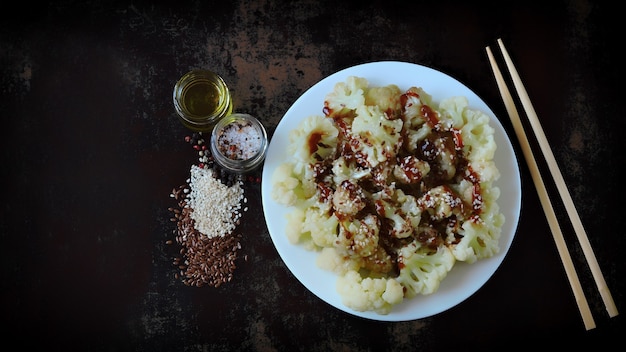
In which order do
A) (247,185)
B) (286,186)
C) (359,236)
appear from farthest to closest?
(247,185) < (286,186) < (359,236)

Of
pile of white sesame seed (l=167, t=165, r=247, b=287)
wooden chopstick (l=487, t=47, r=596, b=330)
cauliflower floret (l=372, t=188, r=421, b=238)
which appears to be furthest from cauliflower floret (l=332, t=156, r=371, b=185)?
wooden chopstick (l=487, t=47, r=596, b=330)

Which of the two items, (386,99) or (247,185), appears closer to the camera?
(386,99)

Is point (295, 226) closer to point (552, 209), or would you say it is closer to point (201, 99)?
point (201, 99)

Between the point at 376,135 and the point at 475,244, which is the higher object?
the point at 376,135

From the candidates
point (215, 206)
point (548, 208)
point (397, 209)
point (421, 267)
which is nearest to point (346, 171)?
point (397, 209)

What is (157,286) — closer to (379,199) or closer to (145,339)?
(145,339)

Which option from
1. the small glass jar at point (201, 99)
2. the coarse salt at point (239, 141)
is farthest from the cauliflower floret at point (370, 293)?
the small glass jar at point (201, 99)
